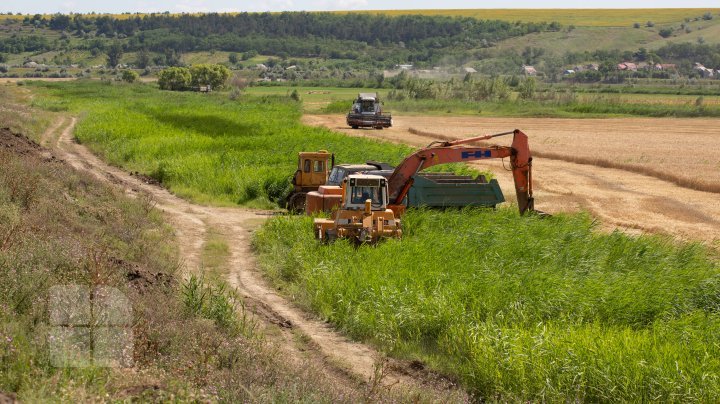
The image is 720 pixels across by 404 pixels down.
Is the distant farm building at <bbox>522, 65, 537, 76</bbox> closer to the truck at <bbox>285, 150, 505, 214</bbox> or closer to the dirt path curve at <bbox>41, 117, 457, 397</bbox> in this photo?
the dirt path curve at <bbox>41, 117, 457, 397</bbox>

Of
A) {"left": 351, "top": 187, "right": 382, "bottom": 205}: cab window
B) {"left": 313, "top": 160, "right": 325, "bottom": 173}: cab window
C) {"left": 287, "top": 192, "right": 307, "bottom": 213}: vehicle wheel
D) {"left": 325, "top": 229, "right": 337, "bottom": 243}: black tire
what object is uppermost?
{"left": 351, "top": 187, "right": 382, "bottom": 205}: cab window

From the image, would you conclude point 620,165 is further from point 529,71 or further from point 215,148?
point 529,71

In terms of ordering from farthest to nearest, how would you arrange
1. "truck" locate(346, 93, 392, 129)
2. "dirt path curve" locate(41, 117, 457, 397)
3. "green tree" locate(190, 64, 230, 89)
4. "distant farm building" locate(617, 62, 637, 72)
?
"distant farm building" locate(617, 62, 637, 72) < "green tree" locate(190, 64, 230, 89) < "truck" locate(346, 93, 392, 129) < "dirt path curve" locate(41, 117, 457, 397)

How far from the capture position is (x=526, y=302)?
12945mm

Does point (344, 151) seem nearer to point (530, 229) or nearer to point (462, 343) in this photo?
point (530, 229)

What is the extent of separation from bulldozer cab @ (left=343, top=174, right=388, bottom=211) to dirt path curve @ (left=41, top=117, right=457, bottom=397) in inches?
96.2

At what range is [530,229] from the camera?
18578 mm

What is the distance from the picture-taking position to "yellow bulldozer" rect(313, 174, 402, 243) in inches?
708

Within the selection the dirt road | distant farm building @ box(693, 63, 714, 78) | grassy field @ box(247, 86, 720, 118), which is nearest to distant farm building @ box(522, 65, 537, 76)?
distant farm building @ box(693, 63, 714, 78)

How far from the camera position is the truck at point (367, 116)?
61.3 metres

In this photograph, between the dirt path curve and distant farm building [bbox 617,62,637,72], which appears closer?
the dirt path curve

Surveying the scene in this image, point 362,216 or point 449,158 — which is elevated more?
point 449,158

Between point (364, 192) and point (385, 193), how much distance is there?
448mm

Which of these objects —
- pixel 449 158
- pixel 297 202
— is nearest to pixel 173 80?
pixel 297 202
